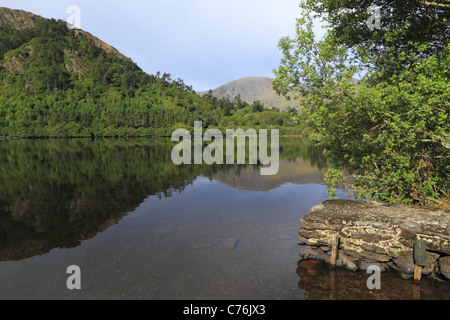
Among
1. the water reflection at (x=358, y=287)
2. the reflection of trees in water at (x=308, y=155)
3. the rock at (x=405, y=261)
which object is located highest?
the reflection of trees in water at (x=308, y=155)

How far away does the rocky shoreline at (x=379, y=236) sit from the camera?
15.8 meters

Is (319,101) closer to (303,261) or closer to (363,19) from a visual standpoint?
(363,19)

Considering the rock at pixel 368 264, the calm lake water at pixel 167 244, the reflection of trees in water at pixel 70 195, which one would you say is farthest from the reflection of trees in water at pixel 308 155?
the rock at pixel 368 264

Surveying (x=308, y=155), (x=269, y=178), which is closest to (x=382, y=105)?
(x=269, y=178)

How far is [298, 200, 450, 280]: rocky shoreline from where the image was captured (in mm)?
15820

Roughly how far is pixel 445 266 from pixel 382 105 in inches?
390

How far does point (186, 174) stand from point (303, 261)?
37.3m

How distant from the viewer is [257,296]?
48.5ft

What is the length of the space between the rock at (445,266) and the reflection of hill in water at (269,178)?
2551 cm

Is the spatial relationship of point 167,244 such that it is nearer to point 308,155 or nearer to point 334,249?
point 334,249

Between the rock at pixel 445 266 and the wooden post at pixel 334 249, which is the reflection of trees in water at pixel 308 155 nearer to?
the wooden post at pixel 334 249

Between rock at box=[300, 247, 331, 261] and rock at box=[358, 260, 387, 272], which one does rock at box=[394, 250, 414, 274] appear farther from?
rock at box=[300, 247, 331, 261]

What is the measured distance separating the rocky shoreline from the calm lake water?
0.81 metres
